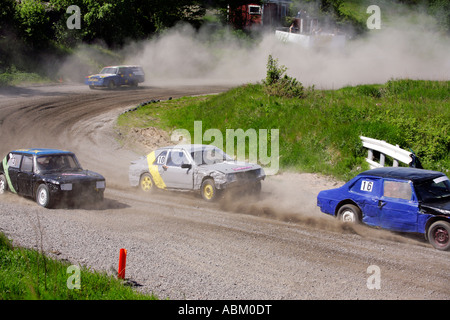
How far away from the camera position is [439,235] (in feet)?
29.5

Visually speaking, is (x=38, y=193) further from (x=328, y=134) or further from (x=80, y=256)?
(x=328, y=134)

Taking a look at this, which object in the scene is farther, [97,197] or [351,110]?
[351,110]

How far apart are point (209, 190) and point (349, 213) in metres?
3.91

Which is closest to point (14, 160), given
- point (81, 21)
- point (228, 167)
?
point (228, 167)

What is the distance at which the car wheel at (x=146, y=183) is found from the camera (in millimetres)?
14410

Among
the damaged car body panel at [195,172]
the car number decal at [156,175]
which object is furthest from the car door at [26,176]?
the car number decal at [156,175]

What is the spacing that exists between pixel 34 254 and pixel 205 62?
40749mm

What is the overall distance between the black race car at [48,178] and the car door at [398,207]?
6.96 m

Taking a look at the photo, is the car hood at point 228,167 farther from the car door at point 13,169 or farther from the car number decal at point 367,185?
the car door at point 13,169

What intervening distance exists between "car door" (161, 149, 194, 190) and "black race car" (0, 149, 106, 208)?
6.44 ft

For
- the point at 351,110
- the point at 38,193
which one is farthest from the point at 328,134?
the point at 38,193

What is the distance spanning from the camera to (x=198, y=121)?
2223 cm

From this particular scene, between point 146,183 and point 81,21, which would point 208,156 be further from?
point 81,21
